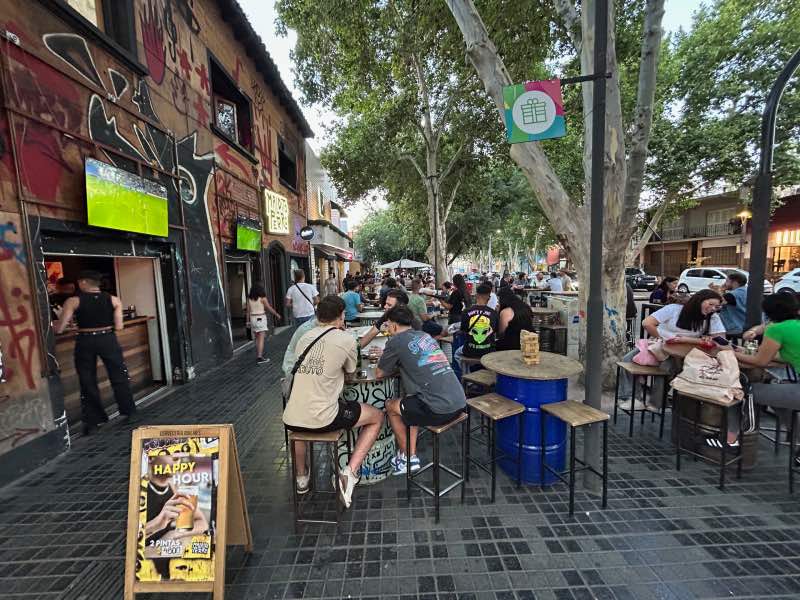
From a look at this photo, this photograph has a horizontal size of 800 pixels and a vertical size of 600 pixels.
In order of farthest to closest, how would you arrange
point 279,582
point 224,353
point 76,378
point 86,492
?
point 224,353
point 76,378
point 86,492
point 279,582

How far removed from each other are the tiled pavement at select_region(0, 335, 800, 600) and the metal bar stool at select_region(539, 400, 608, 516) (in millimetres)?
191

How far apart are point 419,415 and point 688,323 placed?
345 centimetres

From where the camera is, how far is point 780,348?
3.57 metres

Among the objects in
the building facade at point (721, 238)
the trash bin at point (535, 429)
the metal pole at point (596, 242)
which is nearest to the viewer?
the metal pole at point (596, 242)

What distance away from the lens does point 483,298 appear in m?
5.36

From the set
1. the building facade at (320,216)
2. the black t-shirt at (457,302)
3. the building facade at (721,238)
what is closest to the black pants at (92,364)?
the black t-shirt at (457,302)

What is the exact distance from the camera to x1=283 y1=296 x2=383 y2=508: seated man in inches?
113

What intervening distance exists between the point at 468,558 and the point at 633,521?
4.61 ft

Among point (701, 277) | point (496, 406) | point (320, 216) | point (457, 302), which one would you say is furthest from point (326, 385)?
point (701, 277)

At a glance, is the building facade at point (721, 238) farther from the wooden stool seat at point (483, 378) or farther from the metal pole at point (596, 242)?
the wooden stool seat at point (483, 378)

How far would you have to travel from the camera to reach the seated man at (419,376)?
3.10 metres

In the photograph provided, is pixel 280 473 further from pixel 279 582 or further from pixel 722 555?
pixel 722 555

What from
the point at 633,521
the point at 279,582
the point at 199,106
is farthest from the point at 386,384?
the point at 199,106

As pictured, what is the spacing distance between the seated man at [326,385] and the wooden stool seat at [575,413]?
1677mm
